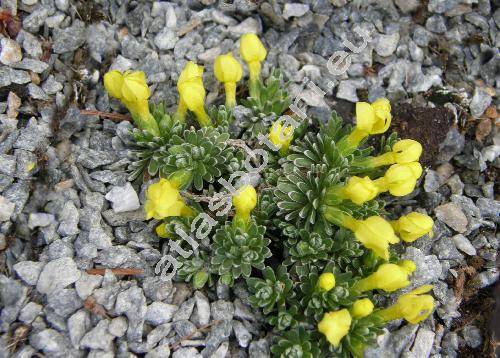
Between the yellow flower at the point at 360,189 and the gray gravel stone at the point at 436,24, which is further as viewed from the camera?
the gray gravel stone at the point at 436,24

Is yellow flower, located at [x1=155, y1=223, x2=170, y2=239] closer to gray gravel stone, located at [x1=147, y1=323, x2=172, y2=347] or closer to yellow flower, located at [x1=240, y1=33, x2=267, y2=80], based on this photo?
gray gravel stone, located at [x1=147, y1=323, x2=172, y2=347]

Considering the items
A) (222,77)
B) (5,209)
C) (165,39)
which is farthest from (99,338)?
(165,39)

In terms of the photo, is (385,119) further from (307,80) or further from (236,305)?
(236,305)

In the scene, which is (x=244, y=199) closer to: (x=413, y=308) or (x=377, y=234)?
(x=377, y=234)

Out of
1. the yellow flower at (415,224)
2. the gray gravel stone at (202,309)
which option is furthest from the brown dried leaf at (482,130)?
the gray gravel stone at (202,309)

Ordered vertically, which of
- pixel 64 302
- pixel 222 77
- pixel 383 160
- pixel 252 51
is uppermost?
pixel 252 51

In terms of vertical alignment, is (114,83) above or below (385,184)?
above

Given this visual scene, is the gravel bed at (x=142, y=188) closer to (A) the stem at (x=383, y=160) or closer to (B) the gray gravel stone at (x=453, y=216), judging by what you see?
(B) the gray gravel stone at (x=453, y=216)
